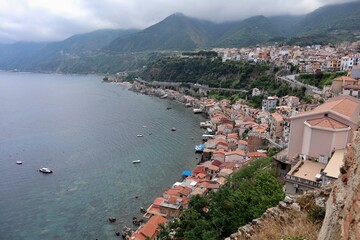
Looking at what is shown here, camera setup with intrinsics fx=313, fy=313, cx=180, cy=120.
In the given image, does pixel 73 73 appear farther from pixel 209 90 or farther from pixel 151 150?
pixel 151 150

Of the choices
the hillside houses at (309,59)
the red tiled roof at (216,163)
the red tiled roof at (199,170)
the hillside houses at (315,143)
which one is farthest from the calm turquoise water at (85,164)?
the hillside houses at (309,59)

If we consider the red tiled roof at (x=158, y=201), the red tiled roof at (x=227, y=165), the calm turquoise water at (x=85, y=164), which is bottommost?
the calm turquoise water at (x=85, y=164)

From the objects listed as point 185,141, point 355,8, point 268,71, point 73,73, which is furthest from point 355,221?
point 73,73

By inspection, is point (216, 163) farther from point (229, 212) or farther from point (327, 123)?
point (229, 212)

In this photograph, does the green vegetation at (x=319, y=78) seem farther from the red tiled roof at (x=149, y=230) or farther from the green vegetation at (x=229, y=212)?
the green vegetation at (x=229, y=212)

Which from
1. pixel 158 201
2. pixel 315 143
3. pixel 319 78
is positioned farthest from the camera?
pixel 319 78

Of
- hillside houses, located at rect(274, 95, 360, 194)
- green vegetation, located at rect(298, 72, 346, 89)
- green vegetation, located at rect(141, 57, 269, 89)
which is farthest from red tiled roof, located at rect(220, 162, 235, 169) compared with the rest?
green vegetation, located at rect(141, 57, 269, 89)

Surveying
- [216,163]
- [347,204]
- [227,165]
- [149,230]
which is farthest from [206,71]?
[347,204]
